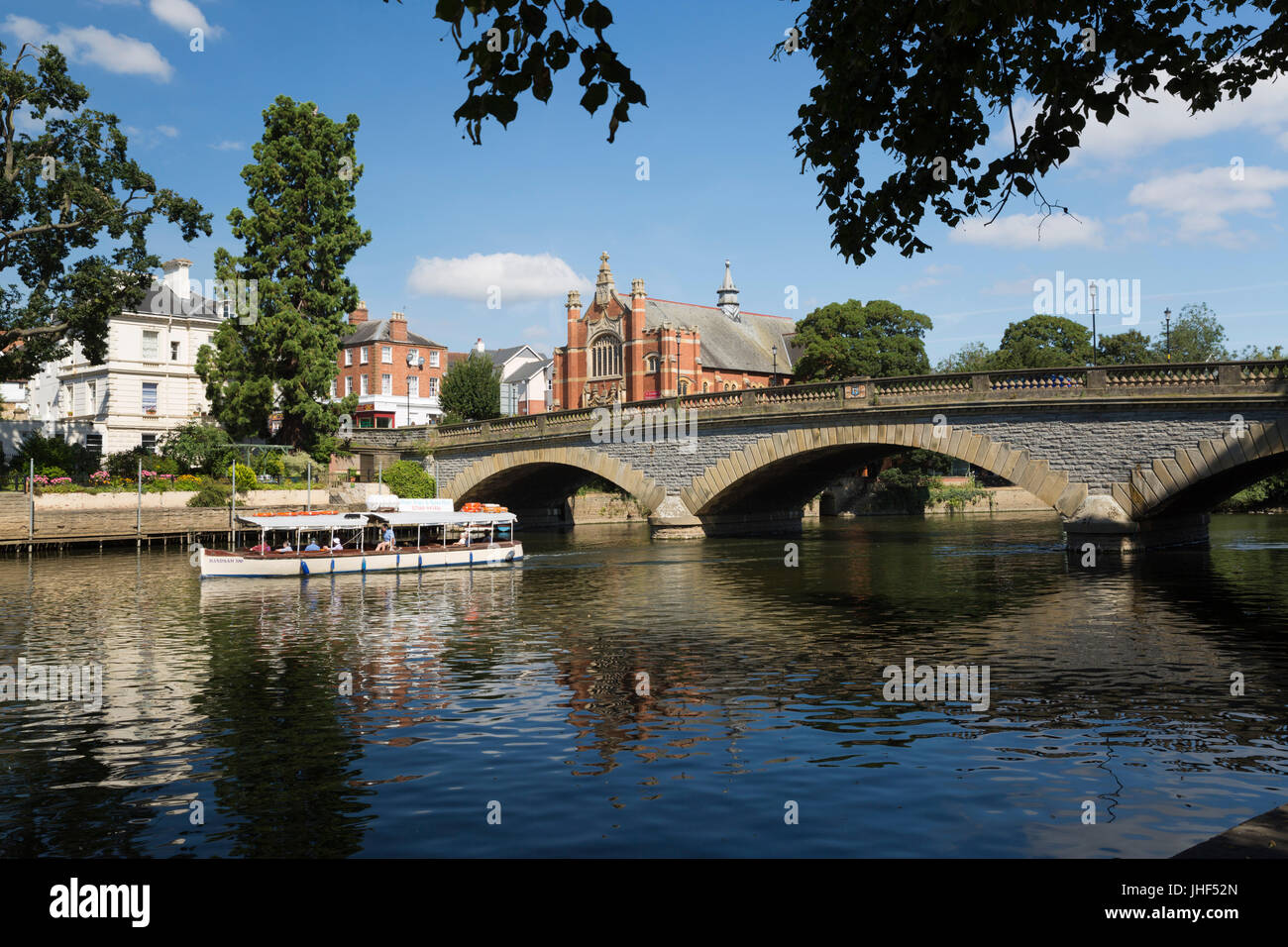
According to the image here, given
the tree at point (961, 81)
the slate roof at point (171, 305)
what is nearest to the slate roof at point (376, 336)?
the slate roof at point (171, 305)

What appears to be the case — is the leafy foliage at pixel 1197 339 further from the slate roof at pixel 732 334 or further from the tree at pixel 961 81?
the tree at pixel 961 81

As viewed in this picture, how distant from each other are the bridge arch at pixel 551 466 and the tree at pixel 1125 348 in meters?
67.2

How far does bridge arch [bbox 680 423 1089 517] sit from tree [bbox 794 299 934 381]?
3165 cm

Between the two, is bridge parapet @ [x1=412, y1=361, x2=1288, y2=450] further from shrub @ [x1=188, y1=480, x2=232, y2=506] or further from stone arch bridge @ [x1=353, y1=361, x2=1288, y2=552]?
shrub @ [x1=188, y1=480, x2=232, y2=506]

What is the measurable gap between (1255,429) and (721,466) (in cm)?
2274

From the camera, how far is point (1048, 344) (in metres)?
103

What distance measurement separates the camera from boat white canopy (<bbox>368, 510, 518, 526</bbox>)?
40969 millimetres

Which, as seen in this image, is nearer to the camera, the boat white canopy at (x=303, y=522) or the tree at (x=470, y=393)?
the boat white canopy at (x=303, y=522)

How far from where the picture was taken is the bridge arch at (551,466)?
53125mm

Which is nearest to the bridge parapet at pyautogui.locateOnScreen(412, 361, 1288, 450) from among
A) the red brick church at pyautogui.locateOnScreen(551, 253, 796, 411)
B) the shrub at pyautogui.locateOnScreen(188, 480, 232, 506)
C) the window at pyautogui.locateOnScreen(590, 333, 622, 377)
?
the shrub at pyautogui.locateOnScreen(188, 480, 232, 506)

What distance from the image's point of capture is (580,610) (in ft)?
86.3

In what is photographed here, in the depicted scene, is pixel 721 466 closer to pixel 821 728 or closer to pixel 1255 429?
pixel 1255 429

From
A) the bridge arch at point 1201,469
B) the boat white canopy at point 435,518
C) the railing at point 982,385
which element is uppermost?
the railing at point 982,385

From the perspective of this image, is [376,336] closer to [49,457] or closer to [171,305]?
[171,305]
